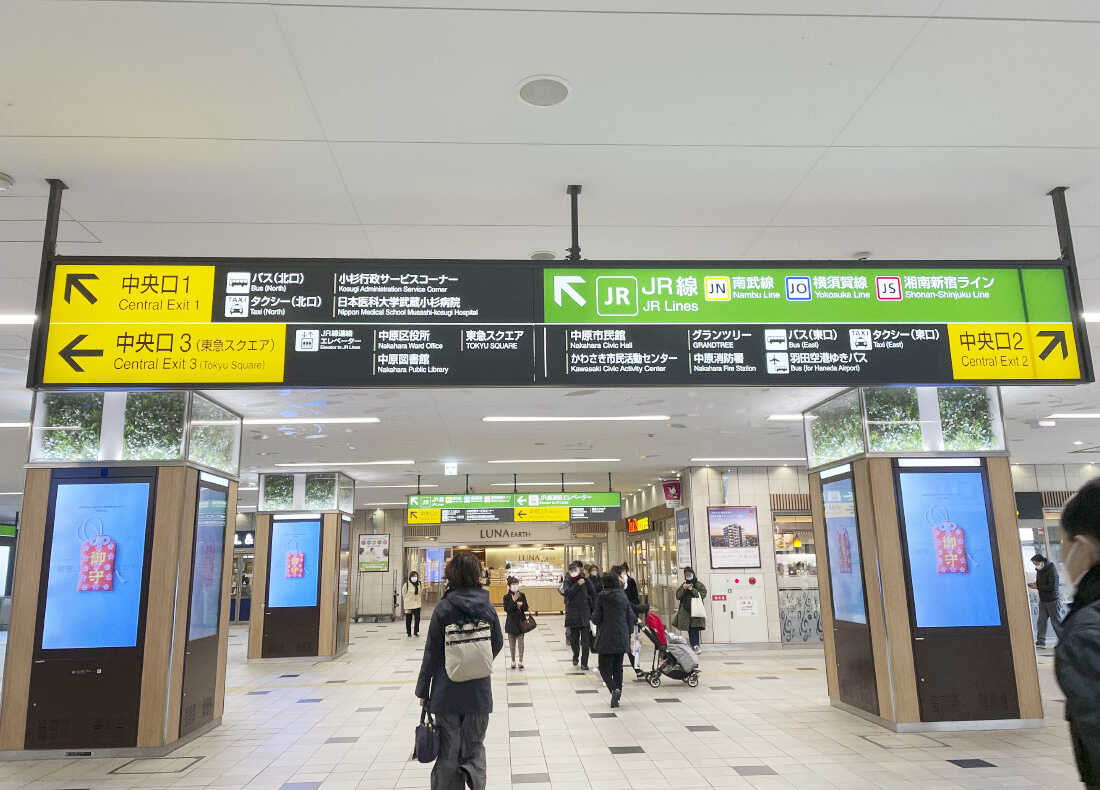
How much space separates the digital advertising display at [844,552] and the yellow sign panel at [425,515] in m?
10.0

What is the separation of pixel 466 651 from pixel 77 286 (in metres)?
2.56

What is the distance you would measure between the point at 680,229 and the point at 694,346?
1.16 m

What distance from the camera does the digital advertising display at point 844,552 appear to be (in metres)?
6.84

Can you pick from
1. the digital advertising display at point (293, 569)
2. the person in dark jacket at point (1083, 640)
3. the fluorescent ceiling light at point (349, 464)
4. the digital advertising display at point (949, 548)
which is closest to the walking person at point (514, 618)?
the fluorescent ceiling light at point (349, 464)

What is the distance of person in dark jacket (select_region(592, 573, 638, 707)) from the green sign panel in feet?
15.6

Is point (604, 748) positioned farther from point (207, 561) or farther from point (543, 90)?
point (543, 90)

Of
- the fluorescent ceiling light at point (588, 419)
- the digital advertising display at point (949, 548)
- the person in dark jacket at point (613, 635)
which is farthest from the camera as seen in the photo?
the fluorescent ceiling light at point (588, 419)

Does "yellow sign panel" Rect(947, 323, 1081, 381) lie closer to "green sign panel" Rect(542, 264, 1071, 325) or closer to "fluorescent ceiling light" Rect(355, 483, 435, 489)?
"green sign panel" Rect(542, 264, 1071, 325)

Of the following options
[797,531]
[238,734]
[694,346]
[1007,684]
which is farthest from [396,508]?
[694,346]

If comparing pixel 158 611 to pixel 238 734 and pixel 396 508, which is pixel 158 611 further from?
pixel 396 508

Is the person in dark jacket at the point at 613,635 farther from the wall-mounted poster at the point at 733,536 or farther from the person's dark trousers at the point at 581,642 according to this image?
the wall-mounted poster at the point at 733,536

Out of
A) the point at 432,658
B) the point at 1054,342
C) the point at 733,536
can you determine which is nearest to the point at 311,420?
the point at 432,658

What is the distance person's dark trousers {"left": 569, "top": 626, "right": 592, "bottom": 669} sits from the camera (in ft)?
34.2

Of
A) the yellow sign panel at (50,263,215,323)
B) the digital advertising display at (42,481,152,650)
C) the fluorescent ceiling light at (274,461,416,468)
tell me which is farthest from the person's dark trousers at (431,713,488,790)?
the fluorescent ceiling light at (274,461,416,468)
